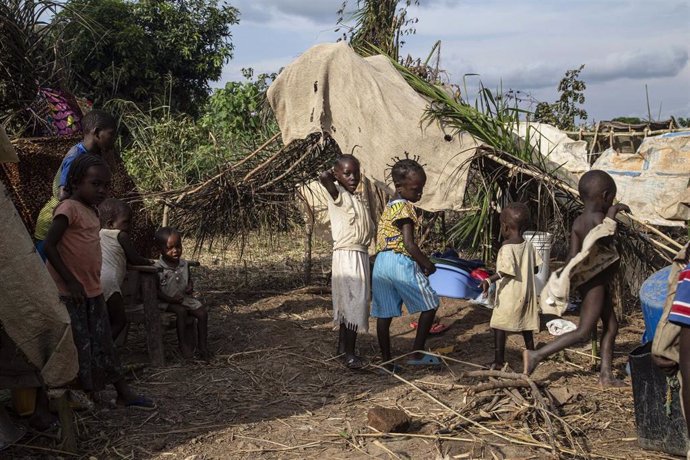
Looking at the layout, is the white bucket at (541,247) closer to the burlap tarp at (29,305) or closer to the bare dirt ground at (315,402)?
the bare dirt ground at (315,402)

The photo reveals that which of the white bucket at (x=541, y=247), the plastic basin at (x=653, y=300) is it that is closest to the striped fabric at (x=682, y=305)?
the plastic basin at (x=653, y=300)

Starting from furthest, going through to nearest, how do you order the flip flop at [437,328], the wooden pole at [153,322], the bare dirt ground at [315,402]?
the flip flop at [437,328] < the wooden pole at [153,322] < the bare dirt ground at [315,402]

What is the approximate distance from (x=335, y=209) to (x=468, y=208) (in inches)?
59.6

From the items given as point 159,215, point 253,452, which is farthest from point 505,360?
point 159,215

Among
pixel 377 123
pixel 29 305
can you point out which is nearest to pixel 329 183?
pixel 377 123

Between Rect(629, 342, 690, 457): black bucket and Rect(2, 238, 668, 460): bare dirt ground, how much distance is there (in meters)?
0.08

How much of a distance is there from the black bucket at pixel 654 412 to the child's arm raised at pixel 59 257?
108 inches

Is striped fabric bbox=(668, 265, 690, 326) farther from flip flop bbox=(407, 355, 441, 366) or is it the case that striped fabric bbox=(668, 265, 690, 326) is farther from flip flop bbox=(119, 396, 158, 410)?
flip flop bbox=(119, 396, 158, 410)

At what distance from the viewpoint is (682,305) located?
228cm

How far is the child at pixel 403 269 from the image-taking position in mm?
4801

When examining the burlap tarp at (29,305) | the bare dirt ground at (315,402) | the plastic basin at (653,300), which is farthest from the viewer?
the plastic basin at (653,300)

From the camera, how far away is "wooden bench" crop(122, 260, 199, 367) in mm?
4906

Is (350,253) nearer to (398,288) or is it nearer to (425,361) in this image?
(398,288)

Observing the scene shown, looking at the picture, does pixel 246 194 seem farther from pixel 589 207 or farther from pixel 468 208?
pixel 589 207
